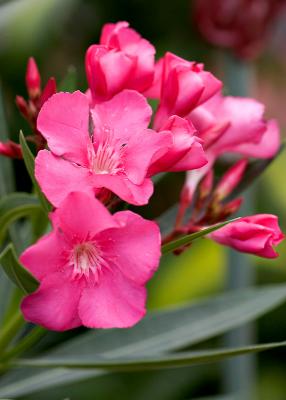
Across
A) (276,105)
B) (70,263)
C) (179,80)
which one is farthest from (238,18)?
(276,105)

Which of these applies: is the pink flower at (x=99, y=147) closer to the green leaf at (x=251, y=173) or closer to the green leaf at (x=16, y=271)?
the green leaf at (x=16, y=271)

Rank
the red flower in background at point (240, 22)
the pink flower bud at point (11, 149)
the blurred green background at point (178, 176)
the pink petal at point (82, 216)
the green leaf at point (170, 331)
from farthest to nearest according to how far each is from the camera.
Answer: the blurred green background at point (178, 176)
the red flower in background at point (240, 22)
the green leaf at point (170, 331)
the pink flower bud at point (11, 149)
the pink petal at point (82, 216)

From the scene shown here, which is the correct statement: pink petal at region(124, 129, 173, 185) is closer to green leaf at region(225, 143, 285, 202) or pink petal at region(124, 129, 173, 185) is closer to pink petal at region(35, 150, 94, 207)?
pink petal at region(35, 150, 94, 207)

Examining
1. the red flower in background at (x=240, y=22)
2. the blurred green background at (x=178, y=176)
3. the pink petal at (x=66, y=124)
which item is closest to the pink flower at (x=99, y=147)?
the pink petal at (x=66, y=124)

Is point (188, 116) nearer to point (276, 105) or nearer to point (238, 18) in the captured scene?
point (238, 18)

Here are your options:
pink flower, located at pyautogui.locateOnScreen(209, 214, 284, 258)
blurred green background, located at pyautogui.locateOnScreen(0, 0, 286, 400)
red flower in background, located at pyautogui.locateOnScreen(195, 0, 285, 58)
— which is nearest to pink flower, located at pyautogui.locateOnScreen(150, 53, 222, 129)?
pink flower, located at pyautogui.locateOnScreen(209, 214, 284, 258)

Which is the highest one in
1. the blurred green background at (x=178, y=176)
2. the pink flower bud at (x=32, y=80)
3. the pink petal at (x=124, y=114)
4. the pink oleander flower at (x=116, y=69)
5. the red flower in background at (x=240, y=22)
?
the pink oleander flower at (x=116, y=69)
